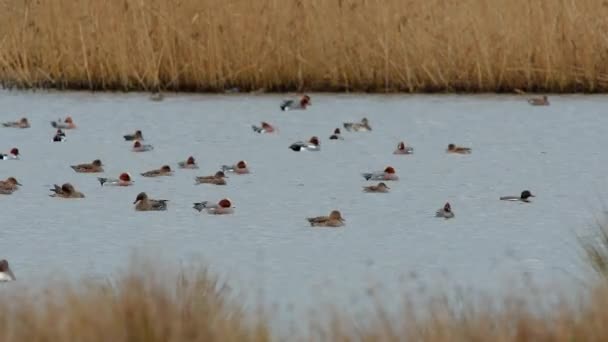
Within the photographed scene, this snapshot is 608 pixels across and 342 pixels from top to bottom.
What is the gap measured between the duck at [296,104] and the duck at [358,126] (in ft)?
5.04

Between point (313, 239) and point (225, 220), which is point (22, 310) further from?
point (225, 220)

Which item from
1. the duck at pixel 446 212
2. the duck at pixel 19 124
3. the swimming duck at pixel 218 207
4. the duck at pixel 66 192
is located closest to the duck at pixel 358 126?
the duck at pixel 19 124

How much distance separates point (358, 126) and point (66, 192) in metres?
5.21

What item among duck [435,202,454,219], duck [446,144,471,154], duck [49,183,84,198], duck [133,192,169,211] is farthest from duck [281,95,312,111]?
duck [435,202,454,219]

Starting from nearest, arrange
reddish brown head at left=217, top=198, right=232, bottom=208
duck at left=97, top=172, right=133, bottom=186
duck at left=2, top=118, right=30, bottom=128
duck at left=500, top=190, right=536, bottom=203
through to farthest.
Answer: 1. reddish brown head at left=217, top=198, right=232, bottom=208
2. duck at left=500, top=190, right=536, bottom=203
3. duck at left=97, top=172, right=133, bottom=186
4. duck at left=2, top=118, right=30, bottom=128

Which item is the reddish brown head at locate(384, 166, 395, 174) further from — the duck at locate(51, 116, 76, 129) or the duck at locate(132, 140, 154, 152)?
the duck at locate(51, 116, 76, 129)

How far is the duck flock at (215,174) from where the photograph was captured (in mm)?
12078

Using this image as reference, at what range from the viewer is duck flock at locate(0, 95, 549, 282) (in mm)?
12078

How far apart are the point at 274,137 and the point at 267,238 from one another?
635cm

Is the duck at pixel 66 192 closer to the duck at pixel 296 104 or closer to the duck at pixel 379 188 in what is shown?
the duck at pixel 379 188

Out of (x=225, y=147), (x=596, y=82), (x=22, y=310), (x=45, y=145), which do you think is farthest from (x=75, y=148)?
(x=22, y=310)

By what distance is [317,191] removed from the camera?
540 inches

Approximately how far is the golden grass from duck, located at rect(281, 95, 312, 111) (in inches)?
53.2

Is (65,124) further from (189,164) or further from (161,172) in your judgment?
(161,172)
